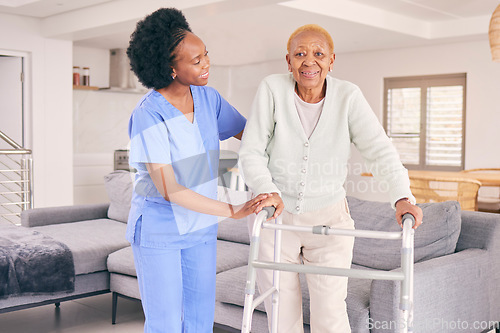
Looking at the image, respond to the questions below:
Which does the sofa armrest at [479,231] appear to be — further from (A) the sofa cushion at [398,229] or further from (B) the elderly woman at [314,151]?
(B) the elderly woman at [314,151]

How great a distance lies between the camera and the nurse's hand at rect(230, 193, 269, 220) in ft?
5.43

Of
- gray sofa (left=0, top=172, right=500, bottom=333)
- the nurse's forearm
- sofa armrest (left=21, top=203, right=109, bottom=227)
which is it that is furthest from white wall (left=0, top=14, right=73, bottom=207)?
the nurse's forearm

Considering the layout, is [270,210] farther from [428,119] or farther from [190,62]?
[428,119]

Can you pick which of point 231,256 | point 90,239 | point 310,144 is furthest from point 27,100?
point 310,144

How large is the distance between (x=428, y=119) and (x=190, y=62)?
7.22 metres

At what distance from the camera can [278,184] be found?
72.9 inches

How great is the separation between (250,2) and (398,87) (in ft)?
13.7

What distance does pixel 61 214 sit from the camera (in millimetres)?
4480

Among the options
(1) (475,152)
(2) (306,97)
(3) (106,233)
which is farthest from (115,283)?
(1) (475,152)

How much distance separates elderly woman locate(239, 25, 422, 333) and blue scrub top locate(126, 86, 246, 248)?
0.13 m

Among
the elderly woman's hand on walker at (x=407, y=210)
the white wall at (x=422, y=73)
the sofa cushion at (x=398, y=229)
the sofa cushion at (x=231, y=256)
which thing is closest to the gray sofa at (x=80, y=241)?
the sofa cushion at (x=231, y=256)

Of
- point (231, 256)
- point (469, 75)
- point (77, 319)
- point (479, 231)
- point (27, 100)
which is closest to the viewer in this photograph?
point (479, 231)

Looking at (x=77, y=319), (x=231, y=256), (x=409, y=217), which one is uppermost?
(x=409, y=217)

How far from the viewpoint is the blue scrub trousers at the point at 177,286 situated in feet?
5.60
